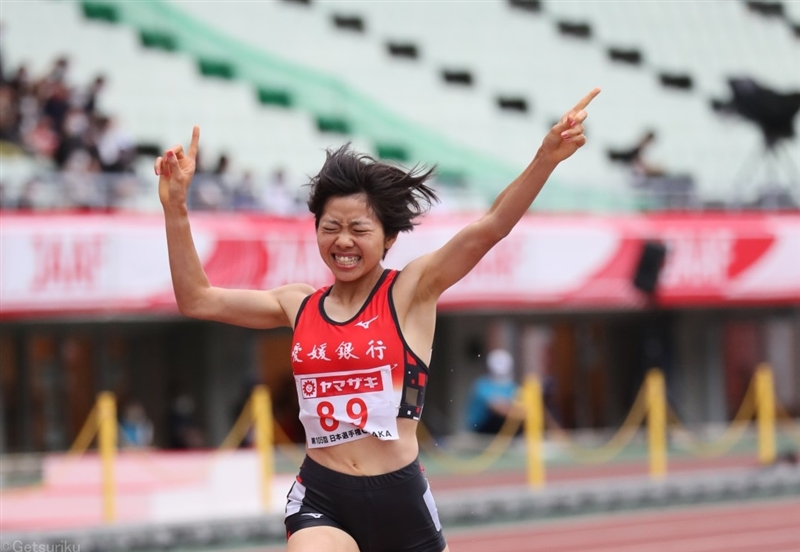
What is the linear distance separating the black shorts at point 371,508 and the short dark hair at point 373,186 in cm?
80

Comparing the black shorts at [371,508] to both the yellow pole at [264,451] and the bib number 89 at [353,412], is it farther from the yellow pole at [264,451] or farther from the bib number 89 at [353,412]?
the yellow pole at [264,451]

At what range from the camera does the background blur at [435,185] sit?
15711mm

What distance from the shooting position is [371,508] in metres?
4.24

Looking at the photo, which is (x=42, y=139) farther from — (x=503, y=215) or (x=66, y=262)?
(x=503, y=215)

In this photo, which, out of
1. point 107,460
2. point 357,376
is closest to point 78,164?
point 107,460

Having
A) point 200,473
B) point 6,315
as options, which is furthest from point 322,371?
point 6,315

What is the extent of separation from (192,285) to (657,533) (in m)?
8.26

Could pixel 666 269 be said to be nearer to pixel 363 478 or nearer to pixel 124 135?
pixel 124 135

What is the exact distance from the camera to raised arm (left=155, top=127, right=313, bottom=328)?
4.47 meters

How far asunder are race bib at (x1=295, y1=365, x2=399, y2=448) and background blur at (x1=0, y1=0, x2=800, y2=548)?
810 cm

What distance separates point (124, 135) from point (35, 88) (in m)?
1.22

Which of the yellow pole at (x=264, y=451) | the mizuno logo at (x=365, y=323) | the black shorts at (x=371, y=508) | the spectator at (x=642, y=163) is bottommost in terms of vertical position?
the yellow pole at (x=264, y=451)

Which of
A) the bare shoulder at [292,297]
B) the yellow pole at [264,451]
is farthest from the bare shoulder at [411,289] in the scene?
the yellow pole at [264,451]

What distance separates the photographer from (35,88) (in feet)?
53.6
